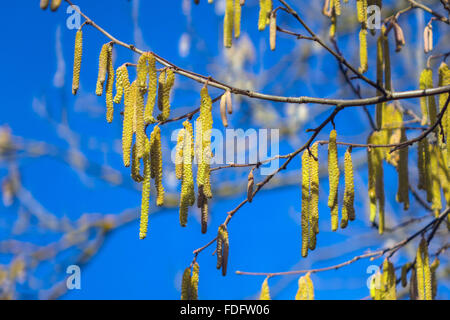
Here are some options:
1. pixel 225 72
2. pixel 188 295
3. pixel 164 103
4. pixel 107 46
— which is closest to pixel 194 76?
pixel 164 103

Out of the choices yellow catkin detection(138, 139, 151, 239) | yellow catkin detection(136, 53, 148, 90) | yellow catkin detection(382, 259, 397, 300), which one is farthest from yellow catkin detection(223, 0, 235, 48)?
yellow catkin detection(382, 259, 397, 300)

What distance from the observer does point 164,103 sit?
1835 millimetres

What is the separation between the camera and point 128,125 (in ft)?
5.86

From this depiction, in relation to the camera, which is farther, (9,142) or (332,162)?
(9,142)

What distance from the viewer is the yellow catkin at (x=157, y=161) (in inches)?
71.2

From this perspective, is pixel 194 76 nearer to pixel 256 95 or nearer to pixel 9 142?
pixel 256 95

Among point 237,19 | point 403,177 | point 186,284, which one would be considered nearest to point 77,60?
point 237,19

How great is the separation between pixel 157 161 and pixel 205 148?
0.54 ft

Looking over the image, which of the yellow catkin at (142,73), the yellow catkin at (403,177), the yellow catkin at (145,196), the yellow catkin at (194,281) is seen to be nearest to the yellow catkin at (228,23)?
the yellow catkin at (142,73)

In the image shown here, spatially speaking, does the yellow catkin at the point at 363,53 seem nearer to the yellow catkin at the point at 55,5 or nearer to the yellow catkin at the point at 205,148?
the yellow catkin at the point at 205,148
